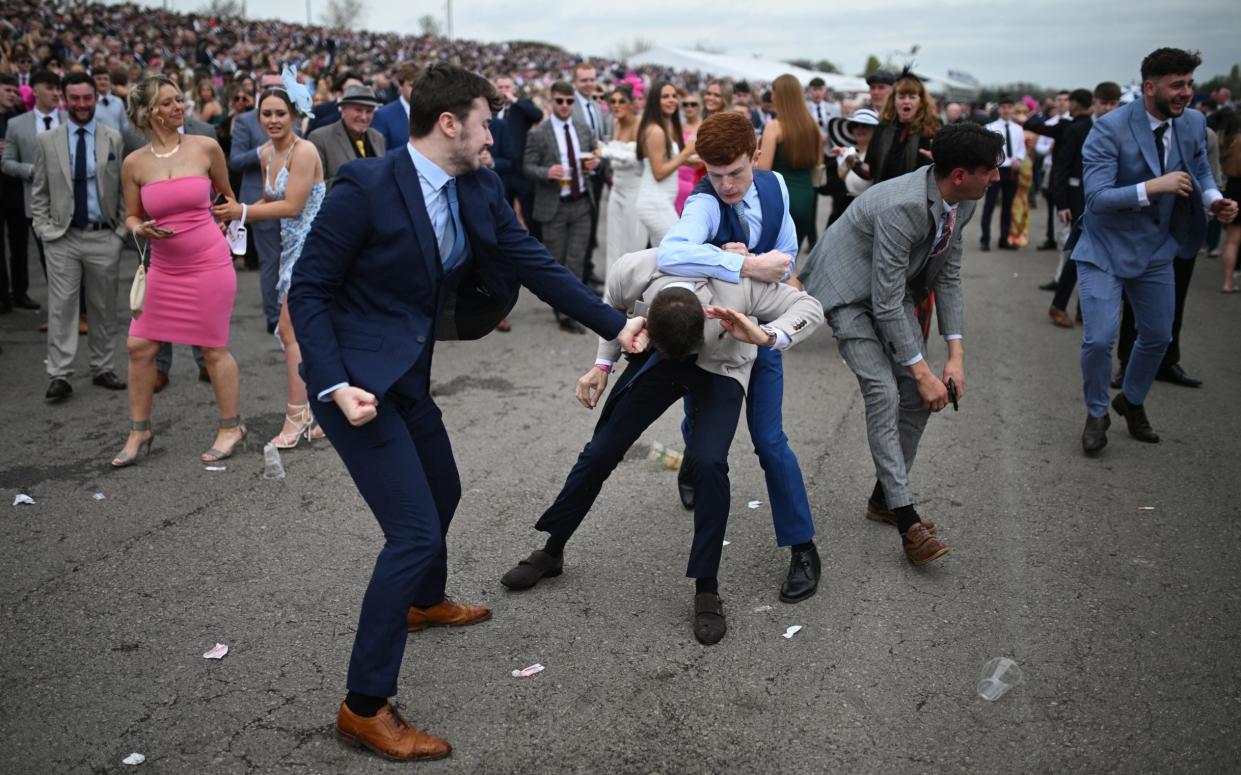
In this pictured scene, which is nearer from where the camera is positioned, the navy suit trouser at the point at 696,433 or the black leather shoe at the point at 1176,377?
the navy suit trouser at the point at 696,433

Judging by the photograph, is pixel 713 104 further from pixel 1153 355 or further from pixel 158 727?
pixel 158 727

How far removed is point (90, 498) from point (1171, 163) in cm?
638

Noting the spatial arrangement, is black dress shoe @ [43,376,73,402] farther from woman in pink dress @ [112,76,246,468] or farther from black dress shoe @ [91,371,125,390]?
woman in pink dress @ [112,76,246,468]

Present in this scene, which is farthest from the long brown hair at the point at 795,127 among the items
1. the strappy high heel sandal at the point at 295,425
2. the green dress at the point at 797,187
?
the strappy high heel sandal at the point at 295,425

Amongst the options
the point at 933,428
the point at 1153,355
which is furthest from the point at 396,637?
the point at 1153,355

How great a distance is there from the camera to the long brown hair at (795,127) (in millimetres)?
8492

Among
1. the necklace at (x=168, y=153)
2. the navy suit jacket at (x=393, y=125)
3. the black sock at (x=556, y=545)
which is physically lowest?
the black sock at (x=556, y=545)

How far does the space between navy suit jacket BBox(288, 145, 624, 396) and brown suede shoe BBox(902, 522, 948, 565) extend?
2.29 m

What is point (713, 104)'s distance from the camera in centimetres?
1048

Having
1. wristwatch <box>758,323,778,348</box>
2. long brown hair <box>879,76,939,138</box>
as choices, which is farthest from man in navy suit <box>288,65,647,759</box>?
long brown hair <box>879,76,939,138</box>

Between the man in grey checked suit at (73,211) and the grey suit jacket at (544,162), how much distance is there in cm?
355

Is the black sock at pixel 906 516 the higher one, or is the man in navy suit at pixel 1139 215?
the man in navy suit at pixel 1139 215

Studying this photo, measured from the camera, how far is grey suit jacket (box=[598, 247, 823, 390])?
12.6ft

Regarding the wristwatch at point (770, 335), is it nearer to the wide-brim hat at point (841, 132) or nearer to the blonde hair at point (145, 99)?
the blonde hair at point (145, 99)
